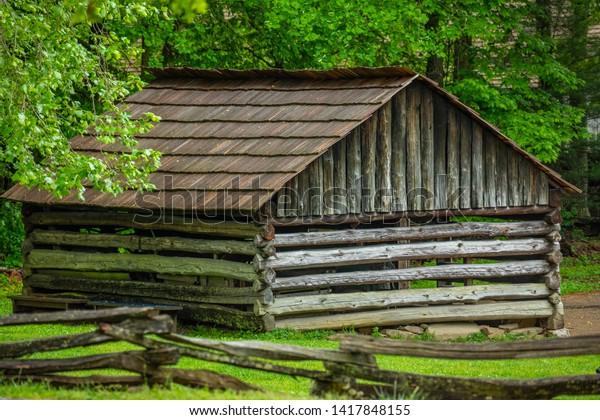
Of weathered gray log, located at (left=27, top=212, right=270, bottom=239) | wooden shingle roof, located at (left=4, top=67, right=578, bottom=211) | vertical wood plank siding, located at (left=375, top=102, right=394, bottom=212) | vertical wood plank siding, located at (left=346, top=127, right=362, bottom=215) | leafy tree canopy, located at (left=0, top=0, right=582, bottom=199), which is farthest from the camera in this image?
leafy tree canopy, located at (left=0, top=0, right=582, bottom=199)

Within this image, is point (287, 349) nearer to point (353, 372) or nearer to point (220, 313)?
point (353, 372)

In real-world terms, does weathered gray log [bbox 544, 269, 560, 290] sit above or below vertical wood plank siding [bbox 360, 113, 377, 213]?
below

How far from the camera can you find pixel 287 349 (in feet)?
25.9

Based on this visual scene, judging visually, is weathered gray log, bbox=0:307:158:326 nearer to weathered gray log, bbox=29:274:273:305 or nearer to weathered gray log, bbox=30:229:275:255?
weathered gray log, bbox=30:229:275:255

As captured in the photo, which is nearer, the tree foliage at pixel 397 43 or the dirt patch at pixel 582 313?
the dirt patch at pixel 582 313

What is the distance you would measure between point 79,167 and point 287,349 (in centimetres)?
452

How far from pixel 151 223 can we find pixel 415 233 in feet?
13.3

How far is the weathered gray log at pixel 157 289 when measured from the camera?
14.0 meters

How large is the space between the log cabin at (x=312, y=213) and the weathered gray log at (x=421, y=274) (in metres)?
0.02

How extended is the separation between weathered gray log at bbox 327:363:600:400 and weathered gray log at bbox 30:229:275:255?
19.0ft

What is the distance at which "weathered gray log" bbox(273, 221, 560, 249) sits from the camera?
1422cm

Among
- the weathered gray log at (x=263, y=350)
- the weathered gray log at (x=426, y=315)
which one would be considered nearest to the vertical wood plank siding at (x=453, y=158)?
the weathered gray log at (x=426, y=315)

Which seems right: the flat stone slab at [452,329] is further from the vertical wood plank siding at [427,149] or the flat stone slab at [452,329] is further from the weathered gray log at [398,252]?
the vertical wood plank siding at [427,149]

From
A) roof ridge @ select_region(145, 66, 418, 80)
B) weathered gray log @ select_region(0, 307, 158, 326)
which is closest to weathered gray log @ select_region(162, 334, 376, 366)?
weathered gray log @ select_region(0, 307, 158, 326)
